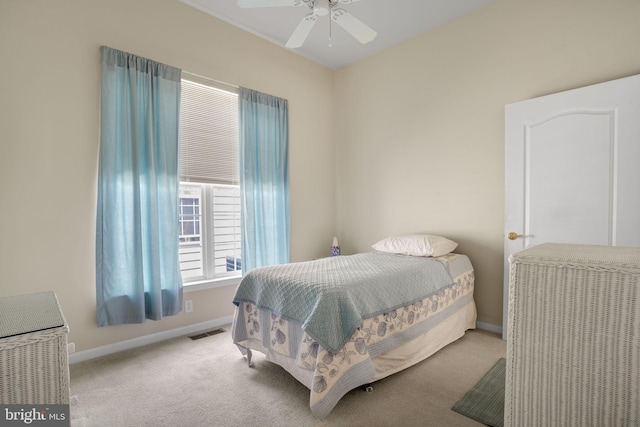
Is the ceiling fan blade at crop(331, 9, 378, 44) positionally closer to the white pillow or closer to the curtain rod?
the curtain rod

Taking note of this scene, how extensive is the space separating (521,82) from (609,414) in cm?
285

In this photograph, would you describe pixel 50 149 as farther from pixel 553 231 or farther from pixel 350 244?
pixel 553 231

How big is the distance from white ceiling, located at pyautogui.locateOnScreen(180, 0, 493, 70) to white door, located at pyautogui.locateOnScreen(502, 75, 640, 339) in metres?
1.20

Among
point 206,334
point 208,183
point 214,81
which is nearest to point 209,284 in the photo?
point 206,334

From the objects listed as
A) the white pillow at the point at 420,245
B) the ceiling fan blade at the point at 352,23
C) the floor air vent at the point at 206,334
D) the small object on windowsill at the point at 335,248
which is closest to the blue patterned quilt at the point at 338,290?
the white pillow at the point at 420,245

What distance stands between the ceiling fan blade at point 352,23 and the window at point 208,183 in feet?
4.81

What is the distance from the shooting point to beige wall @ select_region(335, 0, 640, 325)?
8.21 feet

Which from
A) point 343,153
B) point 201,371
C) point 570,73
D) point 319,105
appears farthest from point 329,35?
point 201,371

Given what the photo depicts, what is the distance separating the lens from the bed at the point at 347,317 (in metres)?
1.74

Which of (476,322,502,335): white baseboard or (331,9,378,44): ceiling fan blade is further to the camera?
(476,322,502,335): white baseboard

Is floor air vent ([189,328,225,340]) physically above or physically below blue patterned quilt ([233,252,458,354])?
below

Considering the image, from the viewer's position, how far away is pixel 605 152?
2271 mm

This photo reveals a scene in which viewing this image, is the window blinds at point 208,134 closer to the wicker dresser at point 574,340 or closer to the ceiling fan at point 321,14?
the ceiling fan at point 321,14

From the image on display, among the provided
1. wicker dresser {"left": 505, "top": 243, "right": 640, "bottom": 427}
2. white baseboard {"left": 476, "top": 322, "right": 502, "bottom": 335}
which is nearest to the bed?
white baseboard {"left": 476, "top": 322, "right": 502, "bottom": 335}
